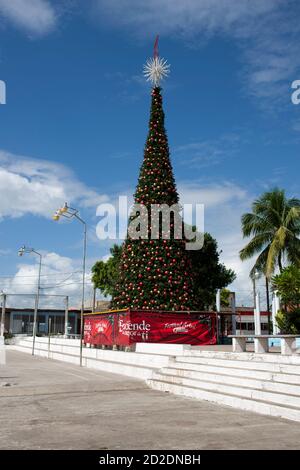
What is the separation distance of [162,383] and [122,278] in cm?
1410

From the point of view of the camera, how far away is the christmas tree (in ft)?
85.7

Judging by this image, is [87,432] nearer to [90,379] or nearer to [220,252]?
[90,379]

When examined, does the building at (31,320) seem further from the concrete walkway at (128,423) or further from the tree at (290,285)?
the concrete walkway at (128,423)

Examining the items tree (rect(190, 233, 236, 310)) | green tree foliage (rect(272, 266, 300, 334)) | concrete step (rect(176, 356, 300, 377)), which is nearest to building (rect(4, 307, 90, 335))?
tree (rect(190, 233, 236, 310))

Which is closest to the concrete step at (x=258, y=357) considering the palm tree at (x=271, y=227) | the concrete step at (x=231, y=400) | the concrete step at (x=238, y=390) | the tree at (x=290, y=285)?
the concrete step at (x=238, y=390)

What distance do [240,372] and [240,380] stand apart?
0.56m

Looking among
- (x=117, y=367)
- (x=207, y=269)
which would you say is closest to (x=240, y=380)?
(x=117, y=367)

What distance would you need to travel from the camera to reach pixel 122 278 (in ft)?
89.2

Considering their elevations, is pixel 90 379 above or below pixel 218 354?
below

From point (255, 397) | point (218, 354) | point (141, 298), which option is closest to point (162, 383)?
point (218, 354)

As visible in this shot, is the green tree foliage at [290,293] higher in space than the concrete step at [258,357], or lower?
higher

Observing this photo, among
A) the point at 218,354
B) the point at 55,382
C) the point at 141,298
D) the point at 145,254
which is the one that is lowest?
the point at 55,382

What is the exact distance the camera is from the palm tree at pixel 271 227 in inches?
1226

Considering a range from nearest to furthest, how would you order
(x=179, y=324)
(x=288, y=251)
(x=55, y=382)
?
1. (x=55, y=382)
2. (x=179, y=324)
3. (x=288, y=251)
